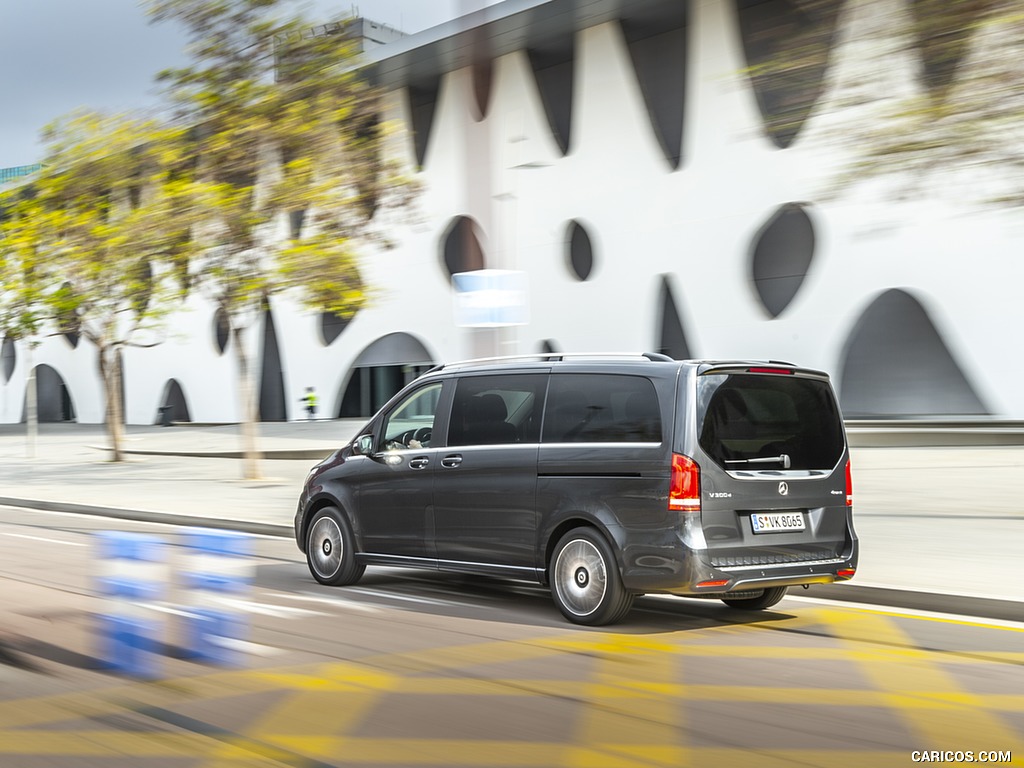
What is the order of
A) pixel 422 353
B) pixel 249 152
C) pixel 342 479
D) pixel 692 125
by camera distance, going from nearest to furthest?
pixel 342 479 < pixel 249 152 < pixel 692 125 < pixel 422 353

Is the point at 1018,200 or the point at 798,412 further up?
the point at 1018,200

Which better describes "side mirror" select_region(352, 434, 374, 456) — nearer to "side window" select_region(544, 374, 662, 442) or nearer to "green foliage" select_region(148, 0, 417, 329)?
"side window" select_region(544, 374, 662, 442)

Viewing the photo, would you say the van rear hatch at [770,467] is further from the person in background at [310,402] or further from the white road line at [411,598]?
the person in background at [310,402]

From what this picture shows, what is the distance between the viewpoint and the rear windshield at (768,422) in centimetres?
736

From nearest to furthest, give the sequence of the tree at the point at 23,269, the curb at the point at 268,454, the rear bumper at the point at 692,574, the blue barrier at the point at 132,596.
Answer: the blue barrier at the point at 132,596 < the rear bumper at the point at 692,574 < the curb at the point at 268,454 < the tree at the point at 23,269

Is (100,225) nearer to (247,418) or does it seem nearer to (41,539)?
(247,418)

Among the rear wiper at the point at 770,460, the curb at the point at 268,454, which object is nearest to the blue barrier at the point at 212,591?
the rear wiper at the point at 770,460

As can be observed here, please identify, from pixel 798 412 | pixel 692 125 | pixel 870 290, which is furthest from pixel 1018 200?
pixel 692 125

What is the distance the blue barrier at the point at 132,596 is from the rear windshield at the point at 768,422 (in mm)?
3287


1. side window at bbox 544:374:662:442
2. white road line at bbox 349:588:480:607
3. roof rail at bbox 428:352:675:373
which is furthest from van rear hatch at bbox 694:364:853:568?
white road line at bbox 349:588:480:607

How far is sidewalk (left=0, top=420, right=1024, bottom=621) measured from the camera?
9.42 m

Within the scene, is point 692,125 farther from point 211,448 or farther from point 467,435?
point 467,435

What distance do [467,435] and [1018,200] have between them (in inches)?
238

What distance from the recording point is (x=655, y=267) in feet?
115
